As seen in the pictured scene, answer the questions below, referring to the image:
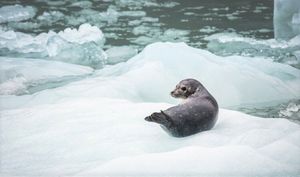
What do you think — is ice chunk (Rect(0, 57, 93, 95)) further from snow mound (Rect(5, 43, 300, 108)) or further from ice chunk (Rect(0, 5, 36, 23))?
ice chunk (Rect(0, 5, 36, 23))

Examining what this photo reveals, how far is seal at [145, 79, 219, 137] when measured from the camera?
219cm

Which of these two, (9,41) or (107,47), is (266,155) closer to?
(107,47)

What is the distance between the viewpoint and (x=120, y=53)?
6.62 metres

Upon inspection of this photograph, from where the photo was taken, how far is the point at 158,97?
159 inches

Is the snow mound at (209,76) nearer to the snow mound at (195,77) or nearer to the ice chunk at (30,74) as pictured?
the snow mound at (195,77)

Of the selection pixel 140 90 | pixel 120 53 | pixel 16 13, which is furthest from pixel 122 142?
pixel 16 13

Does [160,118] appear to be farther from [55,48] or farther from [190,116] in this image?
[55,48]

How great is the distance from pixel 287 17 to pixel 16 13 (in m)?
6.29

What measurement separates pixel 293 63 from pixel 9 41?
4.70m

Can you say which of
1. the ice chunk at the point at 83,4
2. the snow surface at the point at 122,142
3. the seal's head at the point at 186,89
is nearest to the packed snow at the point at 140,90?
the snow surface at the point at 122,142

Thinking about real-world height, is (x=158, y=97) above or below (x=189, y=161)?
below

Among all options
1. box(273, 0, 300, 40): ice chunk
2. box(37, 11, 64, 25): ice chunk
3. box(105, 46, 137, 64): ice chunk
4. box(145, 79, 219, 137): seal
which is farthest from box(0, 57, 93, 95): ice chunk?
box(273, 0, 300, 40): ice chunk

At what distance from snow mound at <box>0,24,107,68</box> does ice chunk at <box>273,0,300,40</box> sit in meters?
3.53

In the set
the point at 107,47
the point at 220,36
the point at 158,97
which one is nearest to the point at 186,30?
the point at 220,36
